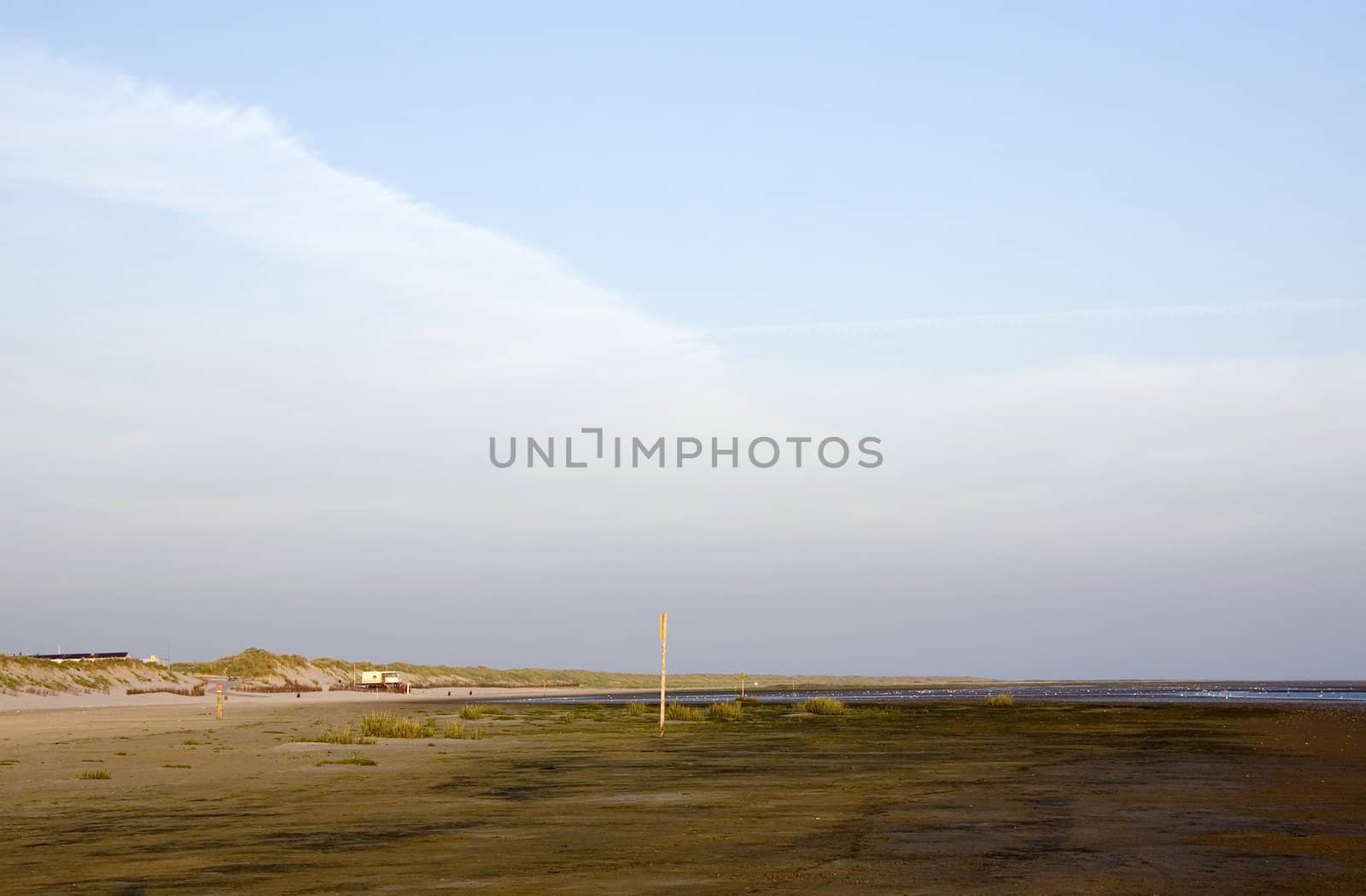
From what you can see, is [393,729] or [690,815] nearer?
[690,815]

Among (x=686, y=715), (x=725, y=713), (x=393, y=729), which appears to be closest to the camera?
(x=393, y=729)

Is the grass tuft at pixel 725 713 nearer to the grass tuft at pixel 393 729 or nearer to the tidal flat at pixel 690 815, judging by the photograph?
the grass tuft at pixel 393 729

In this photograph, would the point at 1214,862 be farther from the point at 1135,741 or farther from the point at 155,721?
the point at 155,721

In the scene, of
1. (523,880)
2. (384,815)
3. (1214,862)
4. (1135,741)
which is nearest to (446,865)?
(523,880)

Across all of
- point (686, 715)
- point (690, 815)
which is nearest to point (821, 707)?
point (686, 715)

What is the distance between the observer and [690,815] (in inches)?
746

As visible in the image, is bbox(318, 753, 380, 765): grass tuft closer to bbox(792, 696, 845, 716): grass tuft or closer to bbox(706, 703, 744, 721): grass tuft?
bbox(706, 703, 744, 721): grass tuft

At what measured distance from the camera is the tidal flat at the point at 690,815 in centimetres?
1330

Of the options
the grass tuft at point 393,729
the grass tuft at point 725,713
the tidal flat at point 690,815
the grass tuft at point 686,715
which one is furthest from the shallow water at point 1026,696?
the tidal flat at point 690,815

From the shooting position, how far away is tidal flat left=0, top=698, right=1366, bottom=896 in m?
13.3

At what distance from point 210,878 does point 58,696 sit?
7997cm

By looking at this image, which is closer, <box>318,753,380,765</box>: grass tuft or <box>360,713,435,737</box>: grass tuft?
<box>318,753,380,765</box>: grass tuft

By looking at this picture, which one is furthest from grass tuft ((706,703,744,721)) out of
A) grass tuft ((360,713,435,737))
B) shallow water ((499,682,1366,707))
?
shallow water ((499,682,1366,707))

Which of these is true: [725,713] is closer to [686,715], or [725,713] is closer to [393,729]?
[686,715]
